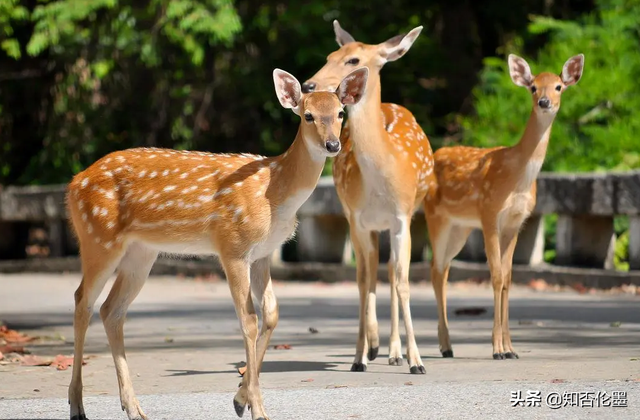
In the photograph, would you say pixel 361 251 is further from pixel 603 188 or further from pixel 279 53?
pixel 279 53

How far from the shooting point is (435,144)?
2058 centimetres

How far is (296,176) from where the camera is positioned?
25.1ft

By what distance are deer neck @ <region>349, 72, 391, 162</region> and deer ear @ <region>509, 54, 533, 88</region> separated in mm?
1641

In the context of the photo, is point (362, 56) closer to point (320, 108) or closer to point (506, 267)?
point (506, 267)

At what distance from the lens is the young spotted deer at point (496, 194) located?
33.1 ft

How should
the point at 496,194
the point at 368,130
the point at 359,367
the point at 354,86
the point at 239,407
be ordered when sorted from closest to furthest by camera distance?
the point at 239,407 < the point at 354,86 < the point at 359,367 < the point at 368,130 < the point at 496,194

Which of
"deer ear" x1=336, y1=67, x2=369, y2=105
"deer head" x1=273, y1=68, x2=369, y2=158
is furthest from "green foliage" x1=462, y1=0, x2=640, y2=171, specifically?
"deer head" x1=273, y1=68, x2=369, y2=158

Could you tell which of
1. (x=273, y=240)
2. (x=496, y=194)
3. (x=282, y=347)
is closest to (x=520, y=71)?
(x=496, y=194)

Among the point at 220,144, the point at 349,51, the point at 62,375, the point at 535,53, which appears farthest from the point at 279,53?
the point at 62,375

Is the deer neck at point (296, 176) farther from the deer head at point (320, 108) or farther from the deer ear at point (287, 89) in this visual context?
the deer ear at point (287, 89)

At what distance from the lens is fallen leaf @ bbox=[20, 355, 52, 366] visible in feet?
31.2

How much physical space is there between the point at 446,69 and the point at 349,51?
40.4ft

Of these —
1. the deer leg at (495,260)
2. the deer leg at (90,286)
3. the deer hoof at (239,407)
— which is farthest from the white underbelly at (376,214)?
the deer hoof at (239,407)

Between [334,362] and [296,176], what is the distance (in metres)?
2.34
